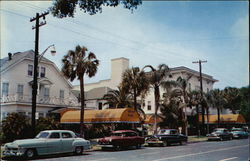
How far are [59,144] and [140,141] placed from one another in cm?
885

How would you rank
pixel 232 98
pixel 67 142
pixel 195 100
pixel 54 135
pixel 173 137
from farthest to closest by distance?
pixel 232 98 < pixel 195 100 < pixel 173 137 < pixel 67 142 < pixel 54 135

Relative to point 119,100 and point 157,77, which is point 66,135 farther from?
point 119,100

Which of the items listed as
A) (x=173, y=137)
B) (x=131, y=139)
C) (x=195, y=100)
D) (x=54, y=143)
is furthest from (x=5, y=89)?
(x=195, y=100)

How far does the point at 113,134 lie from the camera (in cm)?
2369

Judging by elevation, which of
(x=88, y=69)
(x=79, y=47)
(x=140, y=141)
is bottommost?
(x=140, y=141)

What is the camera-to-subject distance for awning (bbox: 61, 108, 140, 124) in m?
29.5

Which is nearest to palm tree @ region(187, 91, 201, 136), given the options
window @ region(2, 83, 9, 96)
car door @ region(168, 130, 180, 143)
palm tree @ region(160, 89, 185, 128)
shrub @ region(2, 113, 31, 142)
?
palm tree @ region(160, 89, 185, 128)

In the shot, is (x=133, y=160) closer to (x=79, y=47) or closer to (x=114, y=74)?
(x=79, y=47)

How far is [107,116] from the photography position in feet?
100

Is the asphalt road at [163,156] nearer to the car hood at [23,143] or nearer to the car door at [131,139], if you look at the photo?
the car hood at [23,143]

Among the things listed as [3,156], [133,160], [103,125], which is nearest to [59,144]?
[3,156]

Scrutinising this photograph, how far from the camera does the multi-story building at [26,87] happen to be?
32812 millimetres

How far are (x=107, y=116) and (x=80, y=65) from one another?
22.5ft

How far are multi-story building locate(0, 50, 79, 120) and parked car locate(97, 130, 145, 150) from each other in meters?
13.6
